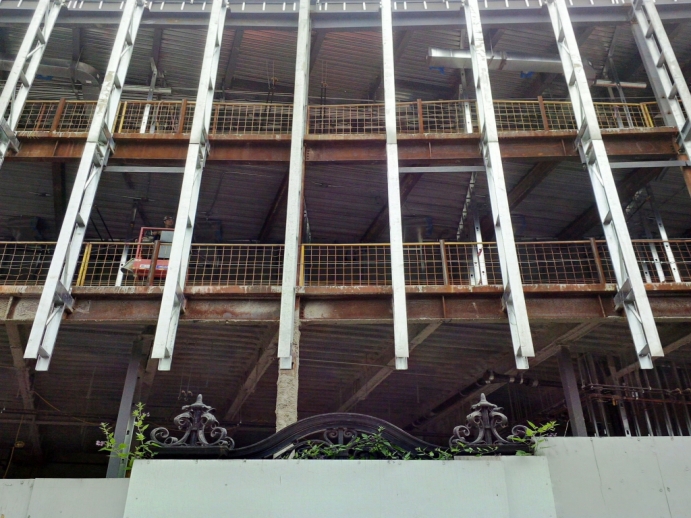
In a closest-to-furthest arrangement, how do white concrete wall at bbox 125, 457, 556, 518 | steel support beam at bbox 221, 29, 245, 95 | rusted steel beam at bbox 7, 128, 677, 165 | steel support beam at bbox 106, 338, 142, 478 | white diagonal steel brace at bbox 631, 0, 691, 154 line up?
white concrete wall at bbox 125, 457, 556, 518
steel support beam at bbox 106, 338, 142, 478
white diagonal steel brace at bbox 631, 0, 691, 154
rusted steel beam at bbox 7, 128, 677, 165
steel support beam at bbox 221, 29, 245, 95

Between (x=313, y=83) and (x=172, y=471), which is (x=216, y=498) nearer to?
(x=172, y=471)

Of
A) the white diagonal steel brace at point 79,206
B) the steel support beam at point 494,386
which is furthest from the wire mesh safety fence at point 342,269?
the white diagonal steel brace at point 79,206

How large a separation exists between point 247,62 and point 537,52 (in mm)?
8083

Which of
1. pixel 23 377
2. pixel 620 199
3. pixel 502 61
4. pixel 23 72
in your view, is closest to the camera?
pixel 23 72

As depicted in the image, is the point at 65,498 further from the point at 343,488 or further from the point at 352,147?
the point at 352,147

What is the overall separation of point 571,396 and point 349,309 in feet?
15.9

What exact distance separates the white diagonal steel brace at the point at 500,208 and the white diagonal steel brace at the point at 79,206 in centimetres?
796

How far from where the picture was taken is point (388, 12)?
12.5 meters

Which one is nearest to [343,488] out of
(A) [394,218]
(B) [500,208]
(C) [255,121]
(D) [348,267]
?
(A) [394,218]

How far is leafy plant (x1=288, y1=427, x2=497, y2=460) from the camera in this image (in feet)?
18.9

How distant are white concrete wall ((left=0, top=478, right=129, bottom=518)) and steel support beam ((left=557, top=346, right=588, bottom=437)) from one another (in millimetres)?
8367

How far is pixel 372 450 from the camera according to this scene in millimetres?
5801

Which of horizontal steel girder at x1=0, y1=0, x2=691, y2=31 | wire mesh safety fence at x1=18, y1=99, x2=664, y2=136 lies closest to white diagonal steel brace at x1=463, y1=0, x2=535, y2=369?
horizontal steel girder at x1=0, y1=0, x2=691, y2=31

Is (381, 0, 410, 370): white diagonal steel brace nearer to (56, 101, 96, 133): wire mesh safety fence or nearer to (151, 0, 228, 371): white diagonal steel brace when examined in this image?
(151, 0, 228, 371): white diagonal steel brace
